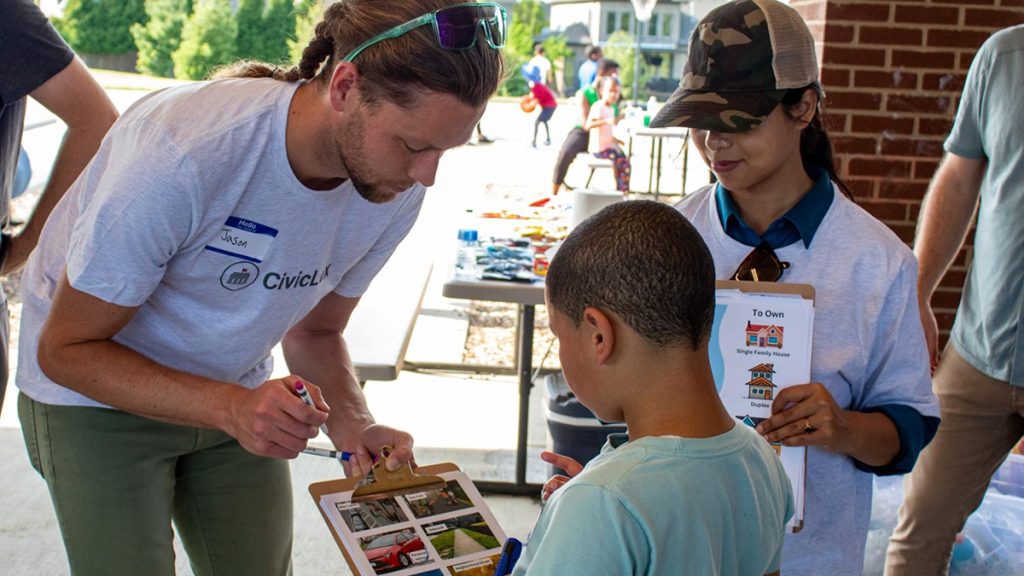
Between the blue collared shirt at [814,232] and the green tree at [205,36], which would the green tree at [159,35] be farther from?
the blue collared shirt at [814,232]

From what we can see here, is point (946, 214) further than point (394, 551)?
Yes

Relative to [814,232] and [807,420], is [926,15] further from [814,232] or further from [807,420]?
[807,420]

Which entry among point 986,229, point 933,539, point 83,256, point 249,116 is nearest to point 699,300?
point 249,116

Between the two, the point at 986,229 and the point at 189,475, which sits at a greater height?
the point at 986,229

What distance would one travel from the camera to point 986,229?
2479 mm

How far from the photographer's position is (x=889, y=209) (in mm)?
4012

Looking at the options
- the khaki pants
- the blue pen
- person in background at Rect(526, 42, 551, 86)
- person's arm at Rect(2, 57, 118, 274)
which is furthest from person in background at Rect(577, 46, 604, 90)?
the blue pen

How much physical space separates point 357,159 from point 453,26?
25cm

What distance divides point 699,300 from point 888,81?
10.1ft

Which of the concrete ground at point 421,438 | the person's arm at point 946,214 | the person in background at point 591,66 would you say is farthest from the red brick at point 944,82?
the person in background at point 591,66

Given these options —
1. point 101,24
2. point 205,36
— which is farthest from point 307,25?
point 101,24

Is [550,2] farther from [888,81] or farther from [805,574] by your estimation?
[805,574]

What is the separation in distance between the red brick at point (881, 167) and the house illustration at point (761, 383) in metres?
2.65

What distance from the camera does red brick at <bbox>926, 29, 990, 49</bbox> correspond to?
12.6ft
